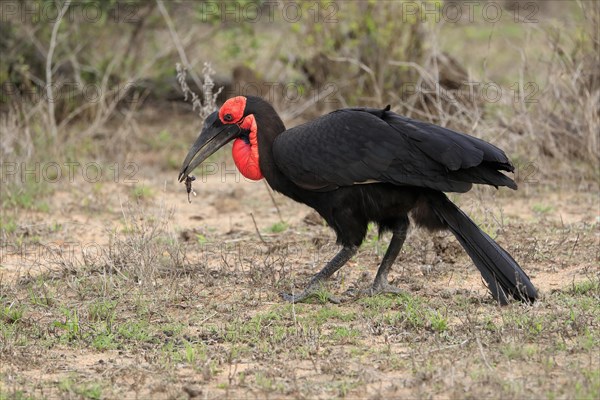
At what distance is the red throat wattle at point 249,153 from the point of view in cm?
512

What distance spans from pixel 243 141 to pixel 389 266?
103 centimetres

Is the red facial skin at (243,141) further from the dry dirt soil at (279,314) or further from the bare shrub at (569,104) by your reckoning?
the bare shrub at (569,104)

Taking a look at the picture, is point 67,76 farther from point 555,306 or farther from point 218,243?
point 555,306

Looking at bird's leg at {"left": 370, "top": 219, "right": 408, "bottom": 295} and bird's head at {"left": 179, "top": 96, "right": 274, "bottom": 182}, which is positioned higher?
bird's head at {"left": 179, "top": 96, "right": 274, "bottom": 182}

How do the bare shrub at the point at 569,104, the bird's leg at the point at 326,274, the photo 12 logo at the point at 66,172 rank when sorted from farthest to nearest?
the photo 12 logo at the point at 66,172 → the bare shrub at the point at 569,104 → the bird's leg at the point at 326,274

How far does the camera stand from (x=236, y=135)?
17.1 ft

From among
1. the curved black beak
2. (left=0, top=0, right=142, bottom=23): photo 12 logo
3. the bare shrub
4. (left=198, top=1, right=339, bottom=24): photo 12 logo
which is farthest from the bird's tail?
(left=0, top=0, right=142, bottom=23): photo 12 logo

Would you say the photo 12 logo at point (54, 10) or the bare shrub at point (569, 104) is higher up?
the photo 12 logo at point (54, 10)

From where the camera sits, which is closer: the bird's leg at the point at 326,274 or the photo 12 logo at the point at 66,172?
the bird's leg at the point at 326,274

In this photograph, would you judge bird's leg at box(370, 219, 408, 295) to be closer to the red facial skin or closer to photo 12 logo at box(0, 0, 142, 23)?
the red facial skin

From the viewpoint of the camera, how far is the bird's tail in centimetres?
472

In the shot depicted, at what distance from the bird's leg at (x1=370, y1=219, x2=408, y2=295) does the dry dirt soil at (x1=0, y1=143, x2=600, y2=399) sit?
0.33 ft

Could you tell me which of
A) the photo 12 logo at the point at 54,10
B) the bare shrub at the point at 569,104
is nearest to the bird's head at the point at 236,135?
the bare shrub at the point at 569,104

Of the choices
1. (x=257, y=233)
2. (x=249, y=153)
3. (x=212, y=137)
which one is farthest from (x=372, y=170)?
(x=257, y=233)
